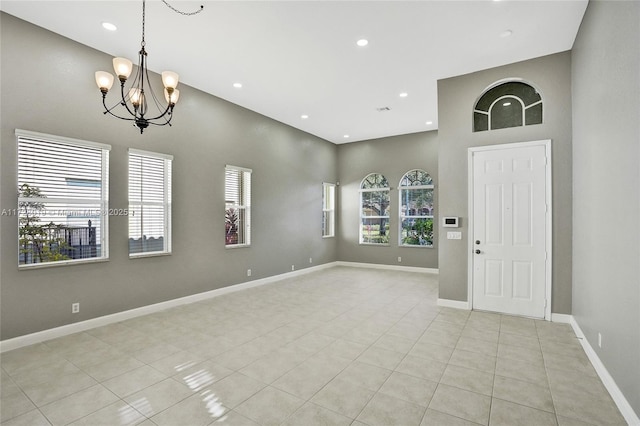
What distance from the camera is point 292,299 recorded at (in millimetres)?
5273

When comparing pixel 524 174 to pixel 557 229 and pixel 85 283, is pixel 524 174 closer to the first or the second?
pixel 557 229

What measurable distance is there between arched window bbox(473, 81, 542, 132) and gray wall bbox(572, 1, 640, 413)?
2.05 ft

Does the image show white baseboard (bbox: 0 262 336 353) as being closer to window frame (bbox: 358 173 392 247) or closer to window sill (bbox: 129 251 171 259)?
window sill (bbox: 129 251 171 259)

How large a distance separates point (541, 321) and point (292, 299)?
3549 mm

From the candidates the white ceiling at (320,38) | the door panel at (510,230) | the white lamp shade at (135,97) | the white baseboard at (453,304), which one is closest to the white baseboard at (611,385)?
the door panel at (510,230)

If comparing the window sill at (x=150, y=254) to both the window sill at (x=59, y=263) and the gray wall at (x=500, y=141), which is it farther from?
the gray wall at (x=500, y=141)

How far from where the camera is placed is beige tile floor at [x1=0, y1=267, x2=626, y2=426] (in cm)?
220

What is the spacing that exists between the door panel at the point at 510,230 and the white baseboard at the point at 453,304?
130 millimetres

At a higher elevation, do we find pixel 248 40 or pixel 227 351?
pixel 248 40

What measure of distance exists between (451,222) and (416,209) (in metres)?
3.37

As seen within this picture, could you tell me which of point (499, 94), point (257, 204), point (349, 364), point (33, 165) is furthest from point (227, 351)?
point (499, 94)

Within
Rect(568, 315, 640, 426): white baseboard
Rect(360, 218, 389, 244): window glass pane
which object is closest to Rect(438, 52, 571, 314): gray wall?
Rect(568, 315, 640, 426): white baseboard

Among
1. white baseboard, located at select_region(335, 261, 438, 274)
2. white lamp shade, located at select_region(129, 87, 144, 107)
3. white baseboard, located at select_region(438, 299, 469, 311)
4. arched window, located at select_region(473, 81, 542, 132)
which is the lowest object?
white baseboard, located at select_region(335, 261, 438, 274)

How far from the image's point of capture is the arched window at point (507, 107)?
169 inches
